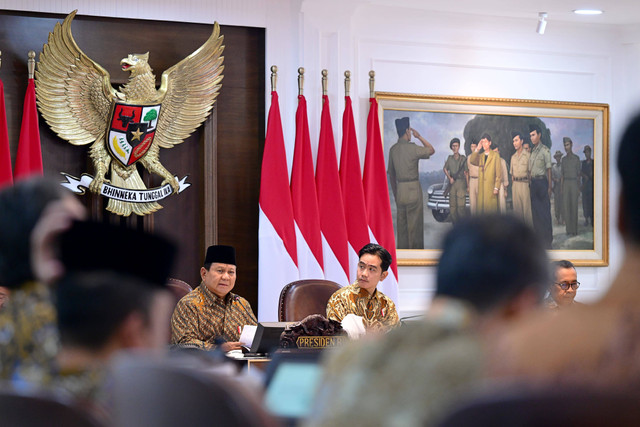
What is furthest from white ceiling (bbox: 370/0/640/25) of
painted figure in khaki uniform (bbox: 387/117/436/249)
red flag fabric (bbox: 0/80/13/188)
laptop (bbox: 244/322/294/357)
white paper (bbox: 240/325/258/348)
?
laptop (bbox: 244/322/294/357)

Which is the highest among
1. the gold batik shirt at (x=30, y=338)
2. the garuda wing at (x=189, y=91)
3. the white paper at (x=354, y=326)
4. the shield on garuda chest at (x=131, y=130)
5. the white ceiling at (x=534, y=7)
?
the white ceiling at (x=534, y=7)

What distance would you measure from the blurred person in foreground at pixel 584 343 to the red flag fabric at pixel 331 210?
5.73m

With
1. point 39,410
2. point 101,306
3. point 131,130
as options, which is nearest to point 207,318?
point 131,130

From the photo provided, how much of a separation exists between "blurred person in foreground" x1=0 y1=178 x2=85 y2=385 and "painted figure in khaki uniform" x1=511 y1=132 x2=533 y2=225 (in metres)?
6.55

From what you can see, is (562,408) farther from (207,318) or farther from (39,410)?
(207,318)

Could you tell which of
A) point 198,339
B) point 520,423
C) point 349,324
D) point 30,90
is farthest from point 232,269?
point 520,423

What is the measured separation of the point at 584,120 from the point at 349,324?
4445mm

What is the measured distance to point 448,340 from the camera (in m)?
1.27

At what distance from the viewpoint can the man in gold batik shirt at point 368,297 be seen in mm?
5406

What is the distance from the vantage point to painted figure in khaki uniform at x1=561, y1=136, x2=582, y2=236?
801cm

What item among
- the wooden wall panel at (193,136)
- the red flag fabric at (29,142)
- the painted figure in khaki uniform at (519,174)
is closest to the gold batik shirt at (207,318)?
the wooden wall panel at (193,136)

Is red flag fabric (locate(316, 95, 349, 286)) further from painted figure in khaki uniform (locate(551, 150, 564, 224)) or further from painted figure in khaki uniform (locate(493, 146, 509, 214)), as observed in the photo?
painted figure in khaki uniform (locate(551, 150, 564, 224))

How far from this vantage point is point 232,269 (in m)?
5.44

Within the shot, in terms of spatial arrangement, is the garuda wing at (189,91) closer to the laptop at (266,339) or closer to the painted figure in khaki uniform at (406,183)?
the painted figure in khaki uniform at (406,183)
